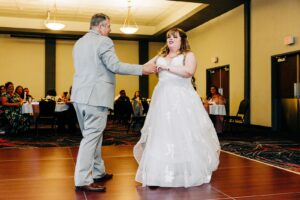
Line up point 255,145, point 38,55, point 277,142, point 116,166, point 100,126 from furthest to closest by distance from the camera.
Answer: point 38,55 < point 277,142 < point 255,145 < point 116,166 < point 100,126

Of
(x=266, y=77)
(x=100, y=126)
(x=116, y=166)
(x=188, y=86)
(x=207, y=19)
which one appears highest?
(x=207, y=19)

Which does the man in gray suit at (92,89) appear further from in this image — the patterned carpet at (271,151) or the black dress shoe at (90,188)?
the patterned carpet at (271,151)

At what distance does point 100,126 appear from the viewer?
2.94m

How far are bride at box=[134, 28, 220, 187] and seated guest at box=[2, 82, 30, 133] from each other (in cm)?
564

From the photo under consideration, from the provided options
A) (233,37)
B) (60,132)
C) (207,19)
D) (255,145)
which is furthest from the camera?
(207,19)

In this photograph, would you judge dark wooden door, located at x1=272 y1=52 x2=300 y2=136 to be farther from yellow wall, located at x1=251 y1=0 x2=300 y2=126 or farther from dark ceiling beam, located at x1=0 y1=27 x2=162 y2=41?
dark ceiling beam, located at x1=0 y1=27 x2=162 y2=41

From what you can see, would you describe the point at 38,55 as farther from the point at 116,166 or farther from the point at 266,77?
the point at 116,166

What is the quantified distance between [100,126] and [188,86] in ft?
2.98

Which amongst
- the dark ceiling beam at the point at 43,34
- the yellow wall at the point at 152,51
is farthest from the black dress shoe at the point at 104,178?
the yellow wall at the point at 152,51

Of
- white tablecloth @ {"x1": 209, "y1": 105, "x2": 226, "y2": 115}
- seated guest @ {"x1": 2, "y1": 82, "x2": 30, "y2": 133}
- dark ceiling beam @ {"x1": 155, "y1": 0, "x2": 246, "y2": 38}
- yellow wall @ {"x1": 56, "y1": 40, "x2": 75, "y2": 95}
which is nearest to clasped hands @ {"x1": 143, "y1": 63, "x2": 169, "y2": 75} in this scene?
white tablecloth @ {"x1": 209, "y1": 105, "x2": 226, "y2": 115}

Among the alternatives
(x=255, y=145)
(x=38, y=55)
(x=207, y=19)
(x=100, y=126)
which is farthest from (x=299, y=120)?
(x=38, y=55)

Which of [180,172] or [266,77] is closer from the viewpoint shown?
[180,172]

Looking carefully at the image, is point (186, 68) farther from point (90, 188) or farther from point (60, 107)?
point (60, 107)

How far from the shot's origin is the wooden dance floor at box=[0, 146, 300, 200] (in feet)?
9.32
